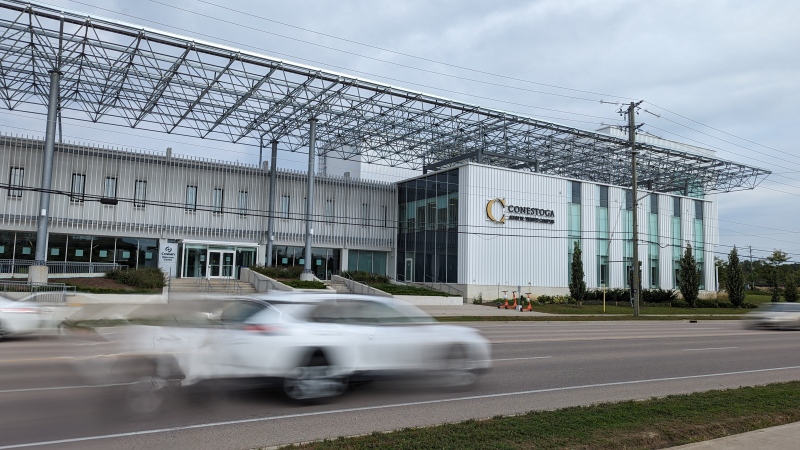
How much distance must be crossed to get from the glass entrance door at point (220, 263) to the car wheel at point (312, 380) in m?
37.2

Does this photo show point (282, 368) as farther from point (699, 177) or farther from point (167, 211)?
point (699, 177)

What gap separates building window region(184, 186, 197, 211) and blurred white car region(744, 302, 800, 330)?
35.7 metres

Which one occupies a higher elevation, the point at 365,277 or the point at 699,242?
the point at 699,242

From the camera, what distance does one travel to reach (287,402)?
8.42m

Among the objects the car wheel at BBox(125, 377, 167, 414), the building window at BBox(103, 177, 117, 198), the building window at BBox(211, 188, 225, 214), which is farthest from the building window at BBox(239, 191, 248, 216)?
the car wheel at BBox(125, 377, 167, 414)

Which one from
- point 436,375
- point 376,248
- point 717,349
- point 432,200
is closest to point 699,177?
point 432,200

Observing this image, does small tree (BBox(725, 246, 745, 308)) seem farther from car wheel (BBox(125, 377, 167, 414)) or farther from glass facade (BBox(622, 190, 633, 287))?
car wheel (BBox(125, 377, 167, 414))

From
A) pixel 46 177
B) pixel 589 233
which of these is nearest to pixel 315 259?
pixel 46 177

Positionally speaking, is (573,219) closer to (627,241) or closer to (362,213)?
(627,241)

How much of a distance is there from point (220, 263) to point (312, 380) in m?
37.7

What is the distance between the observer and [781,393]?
9375mm

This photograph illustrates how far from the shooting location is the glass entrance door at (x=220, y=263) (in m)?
43.8

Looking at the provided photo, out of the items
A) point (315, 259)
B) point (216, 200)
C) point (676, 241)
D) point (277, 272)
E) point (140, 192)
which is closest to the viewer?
point (277, 272)

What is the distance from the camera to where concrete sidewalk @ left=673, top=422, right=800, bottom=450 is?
20.2 ft
